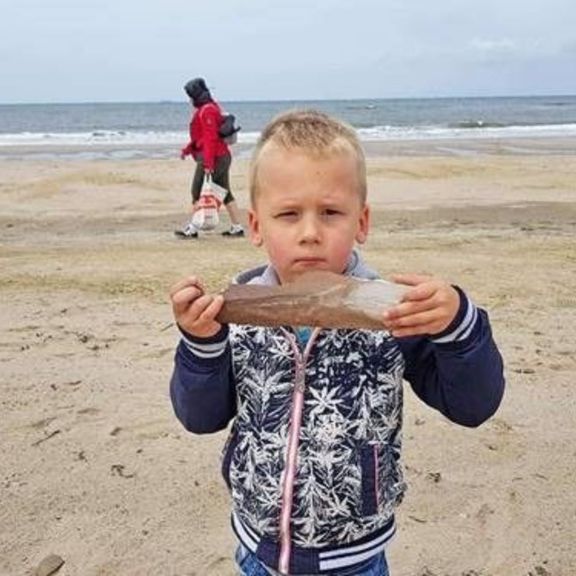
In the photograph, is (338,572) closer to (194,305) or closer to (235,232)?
(194,305)

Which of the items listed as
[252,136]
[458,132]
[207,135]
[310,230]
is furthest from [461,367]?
[458,132]

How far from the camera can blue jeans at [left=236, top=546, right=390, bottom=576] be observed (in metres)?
2.12

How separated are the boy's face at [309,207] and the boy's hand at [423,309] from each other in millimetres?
238

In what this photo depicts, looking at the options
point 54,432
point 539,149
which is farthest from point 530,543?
point 539,149

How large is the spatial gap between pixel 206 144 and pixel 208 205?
0.78 metres

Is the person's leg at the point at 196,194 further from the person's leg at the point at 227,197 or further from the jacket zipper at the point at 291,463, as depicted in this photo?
the jacket zipper at the point at 291,463

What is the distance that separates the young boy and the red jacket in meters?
9.06

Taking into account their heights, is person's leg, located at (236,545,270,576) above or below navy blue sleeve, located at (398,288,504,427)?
below

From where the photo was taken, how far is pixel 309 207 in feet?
6.55

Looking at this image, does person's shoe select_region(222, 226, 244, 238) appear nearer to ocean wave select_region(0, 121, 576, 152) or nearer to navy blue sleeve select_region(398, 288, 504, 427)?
navy blue sleeve select_region(398, 288, 504, 427)

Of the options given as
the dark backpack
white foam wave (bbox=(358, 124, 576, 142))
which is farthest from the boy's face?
white foam wave (bbox=(358, 124, 576, 142))

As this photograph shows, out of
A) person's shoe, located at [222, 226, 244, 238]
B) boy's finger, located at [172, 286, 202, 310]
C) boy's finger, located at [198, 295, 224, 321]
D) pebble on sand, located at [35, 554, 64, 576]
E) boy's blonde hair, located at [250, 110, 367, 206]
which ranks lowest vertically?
person's shoe, located at [222, 226, 244, 238]

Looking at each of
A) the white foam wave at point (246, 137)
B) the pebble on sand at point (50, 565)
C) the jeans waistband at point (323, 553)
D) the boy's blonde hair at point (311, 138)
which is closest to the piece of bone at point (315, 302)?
the boy's blonde hair at point (311, 138)

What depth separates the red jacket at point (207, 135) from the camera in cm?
1100
